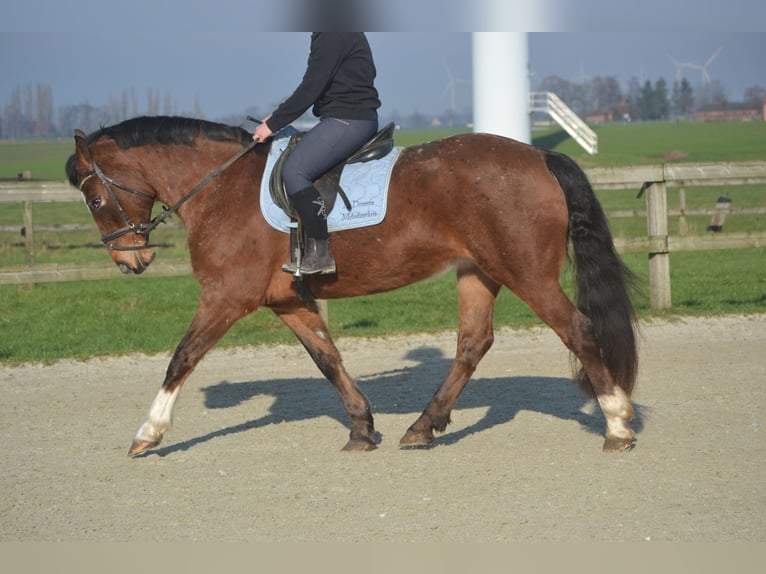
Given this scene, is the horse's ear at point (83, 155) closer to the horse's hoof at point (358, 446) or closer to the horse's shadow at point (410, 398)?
the horse's shadow at point (410, 398)

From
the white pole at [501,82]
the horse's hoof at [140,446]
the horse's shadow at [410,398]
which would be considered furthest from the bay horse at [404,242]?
the white pole at [501,82]

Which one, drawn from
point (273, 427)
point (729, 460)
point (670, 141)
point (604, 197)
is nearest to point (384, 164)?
point (273, 427)

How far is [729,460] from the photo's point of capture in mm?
5770

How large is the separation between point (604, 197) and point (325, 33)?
104 ft

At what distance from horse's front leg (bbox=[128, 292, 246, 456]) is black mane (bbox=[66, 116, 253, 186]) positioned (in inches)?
44.6

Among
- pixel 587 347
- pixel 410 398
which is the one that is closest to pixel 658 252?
pixel 410 398

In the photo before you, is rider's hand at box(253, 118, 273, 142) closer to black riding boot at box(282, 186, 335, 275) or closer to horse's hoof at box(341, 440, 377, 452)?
black riding boot at box(282, 186, 335, 275)

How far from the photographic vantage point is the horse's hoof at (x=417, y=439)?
647 cm

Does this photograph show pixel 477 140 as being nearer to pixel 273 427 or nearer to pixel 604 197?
pixel 273 427

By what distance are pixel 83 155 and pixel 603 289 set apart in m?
3.48

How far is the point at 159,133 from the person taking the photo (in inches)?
260

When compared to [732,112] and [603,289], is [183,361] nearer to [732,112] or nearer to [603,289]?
[603,289]

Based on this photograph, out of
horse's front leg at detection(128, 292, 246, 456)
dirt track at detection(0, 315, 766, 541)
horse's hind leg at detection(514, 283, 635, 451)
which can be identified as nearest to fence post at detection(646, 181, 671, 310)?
dirt track at detection(0, 315, 766, 541)

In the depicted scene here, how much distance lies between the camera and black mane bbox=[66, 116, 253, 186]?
21.5 feet
